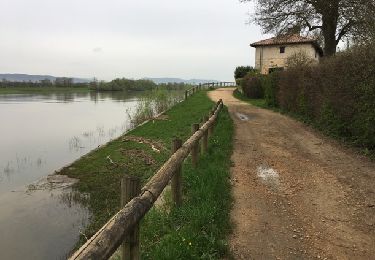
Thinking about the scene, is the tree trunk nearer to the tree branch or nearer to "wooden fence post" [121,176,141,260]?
the tree branch

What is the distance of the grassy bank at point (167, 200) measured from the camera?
519 cm

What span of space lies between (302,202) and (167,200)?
2.50 meters

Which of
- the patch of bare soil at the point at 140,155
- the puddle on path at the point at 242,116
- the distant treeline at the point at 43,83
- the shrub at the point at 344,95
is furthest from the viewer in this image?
the distant treeline at the point at 43,83

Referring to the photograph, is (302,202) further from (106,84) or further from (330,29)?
(106,84)

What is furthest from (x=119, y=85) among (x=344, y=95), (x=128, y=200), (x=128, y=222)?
(x=128, y=222)

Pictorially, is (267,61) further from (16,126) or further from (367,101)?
(367,101)

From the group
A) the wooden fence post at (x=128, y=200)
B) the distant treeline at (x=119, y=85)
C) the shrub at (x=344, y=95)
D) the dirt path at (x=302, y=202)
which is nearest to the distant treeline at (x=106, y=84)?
the distant treeline at (x=119, y=85)

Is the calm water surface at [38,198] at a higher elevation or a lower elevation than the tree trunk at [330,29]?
lower

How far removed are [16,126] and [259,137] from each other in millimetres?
20614

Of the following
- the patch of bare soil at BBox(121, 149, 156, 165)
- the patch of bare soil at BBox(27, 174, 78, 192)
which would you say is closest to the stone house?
the patch of bare soil at BBox(121, 149, 156, 165)

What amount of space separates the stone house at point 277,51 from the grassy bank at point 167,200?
3097cm

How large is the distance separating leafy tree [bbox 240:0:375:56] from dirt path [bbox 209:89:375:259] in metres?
15.9

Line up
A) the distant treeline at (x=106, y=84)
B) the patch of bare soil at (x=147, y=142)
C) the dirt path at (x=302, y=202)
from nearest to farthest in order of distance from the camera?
the dirt path at (x=302, y=202) → the patch of bare soil at (x=147, y=142) → the distant treeline at (x=106, y=84)

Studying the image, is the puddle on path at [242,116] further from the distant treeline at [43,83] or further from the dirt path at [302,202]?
the distant treeline at [43,83]
